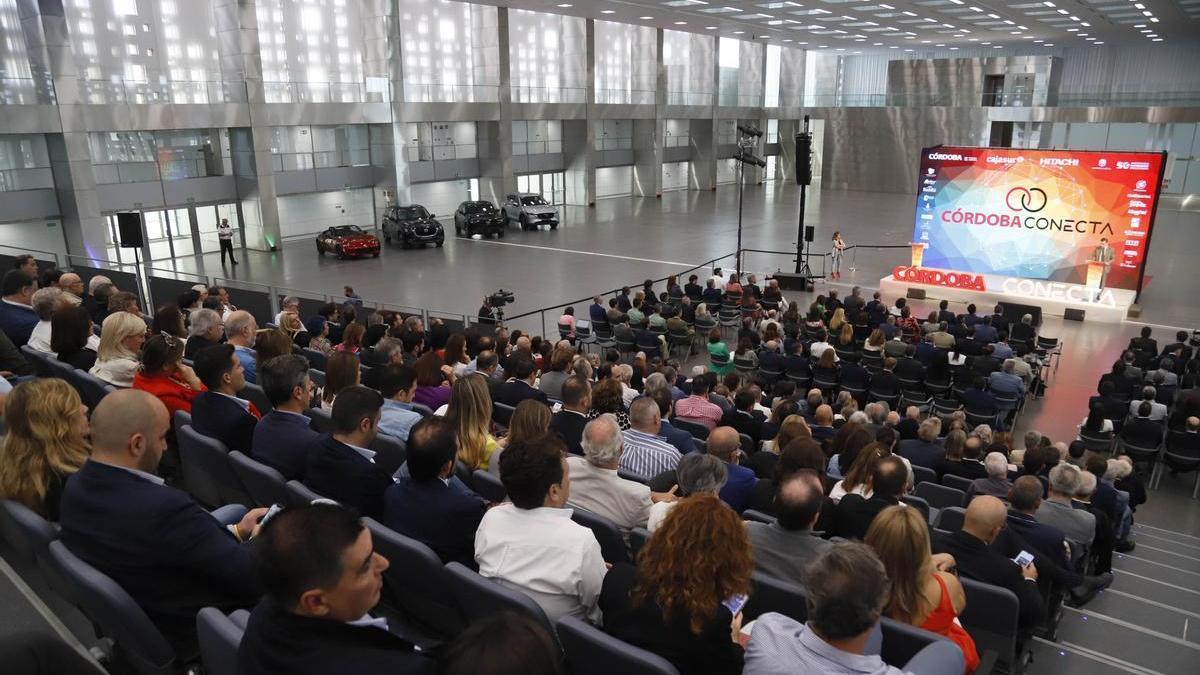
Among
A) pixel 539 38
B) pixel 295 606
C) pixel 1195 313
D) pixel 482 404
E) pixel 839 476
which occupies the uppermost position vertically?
pixel 539 38

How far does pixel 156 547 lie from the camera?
293 centimetres

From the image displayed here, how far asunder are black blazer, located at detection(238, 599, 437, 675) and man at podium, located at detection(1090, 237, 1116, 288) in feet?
65.6

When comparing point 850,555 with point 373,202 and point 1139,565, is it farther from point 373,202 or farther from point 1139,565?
point 373,202

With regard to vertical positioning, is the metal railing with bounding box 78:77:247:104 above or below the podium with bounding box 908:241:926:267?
above

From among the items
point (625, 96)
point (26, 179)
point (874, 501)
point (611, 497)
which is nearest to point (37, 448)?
point (611, 497)

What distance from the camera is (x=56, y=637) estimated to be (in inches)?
71.8

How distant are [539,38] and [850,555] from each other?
35.4 m

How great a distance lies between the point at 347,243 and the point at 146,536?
71.9 feet

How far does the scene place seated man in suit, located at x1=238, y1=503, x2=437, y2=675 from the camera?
192 cm

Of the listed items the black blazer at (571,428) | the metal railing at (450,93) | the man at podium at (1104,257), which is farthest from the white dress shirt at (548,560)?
the metal railing at (450,93)

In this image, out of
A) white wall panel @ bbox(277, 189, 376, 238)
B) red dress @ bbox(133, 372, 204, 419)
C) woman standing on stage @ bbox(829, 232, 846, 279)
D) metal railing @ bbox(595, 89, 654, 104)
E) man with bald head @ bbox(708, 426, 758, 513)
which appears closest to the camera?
man with bald head @ bbox(708, 426, 758, 513)

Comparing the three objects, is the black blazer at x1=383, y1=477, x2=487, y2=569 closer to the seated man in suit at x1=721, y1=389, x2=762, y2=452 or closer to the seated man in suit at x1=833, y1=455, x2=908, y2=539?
the seated man in suit at x1=833, y1=455, x2=908, y2=539

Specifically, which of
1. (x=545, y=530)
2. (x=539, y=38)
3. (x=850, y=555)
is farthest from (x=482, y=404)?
(x=539, y=38)

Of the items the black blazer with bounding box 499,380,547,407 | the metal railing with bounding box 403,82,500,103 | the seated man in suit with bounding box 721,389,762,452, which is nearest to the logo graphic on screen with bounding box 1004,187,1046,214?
the seated man in suit with bounding box 721,389,762,452
